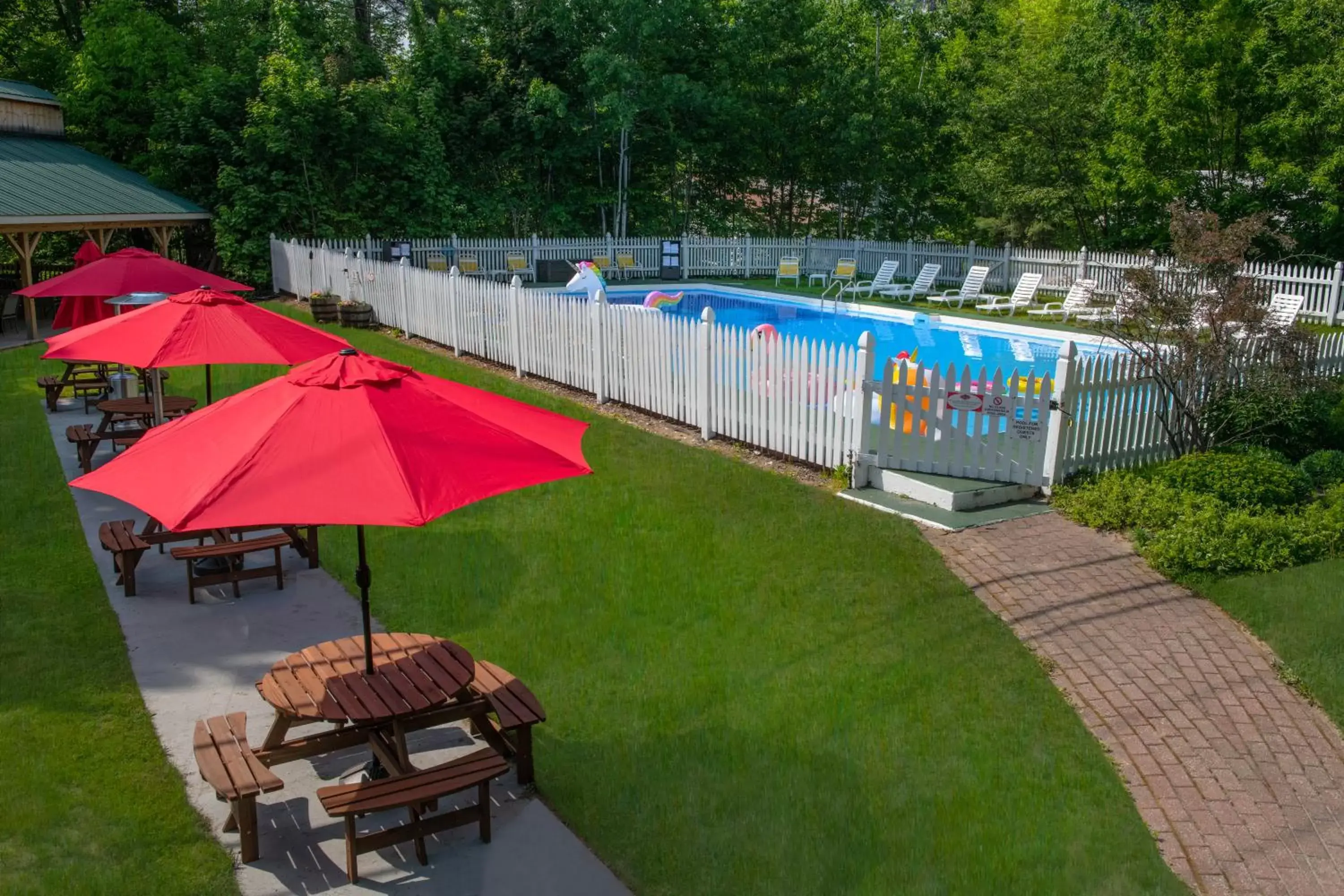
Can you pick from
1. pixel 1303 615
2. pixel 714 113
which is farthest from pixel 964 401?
pixel 714 113

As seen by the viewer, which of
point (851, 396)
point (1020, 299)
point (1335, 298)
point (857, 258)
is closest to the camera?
point (851, 396)

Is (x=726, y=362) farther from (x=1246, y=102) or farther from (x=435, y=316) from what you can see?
(x=1246, y=102)

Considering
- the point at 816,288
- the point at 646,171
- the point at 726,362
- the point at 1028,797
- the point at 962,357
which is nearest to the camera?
the point at 1028,797

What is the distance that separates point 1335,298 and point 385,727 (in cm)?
2209

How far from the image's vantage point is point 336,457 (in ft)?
14.1

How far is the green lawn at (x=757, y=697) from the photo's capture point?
486 cm

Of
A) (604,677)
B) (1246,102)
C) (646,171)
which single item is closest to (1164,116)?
(1246,102)

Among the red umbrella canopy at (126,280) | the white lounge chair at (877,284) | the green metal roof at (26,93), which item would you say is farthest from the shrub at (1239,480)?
the green metal roof at (26,93)

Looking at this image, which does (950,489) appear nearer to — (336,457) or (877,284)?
(336,457)

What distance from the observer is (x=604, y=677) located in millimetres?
6496

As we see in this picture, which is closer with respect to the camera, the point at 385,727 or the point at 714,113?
the point at 385,727

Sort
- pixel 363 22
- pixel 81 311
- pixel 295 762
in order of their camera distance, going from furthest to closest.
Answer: pixel 363 22 → pixel 81 311 → pixel 295 762

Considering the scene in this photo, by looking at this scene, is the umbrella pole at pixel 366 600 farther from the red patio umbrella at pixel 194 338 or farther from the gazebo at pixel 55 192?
the gazebo at pixel 55 192

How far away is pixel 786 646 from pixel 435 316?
1248 centimetres
